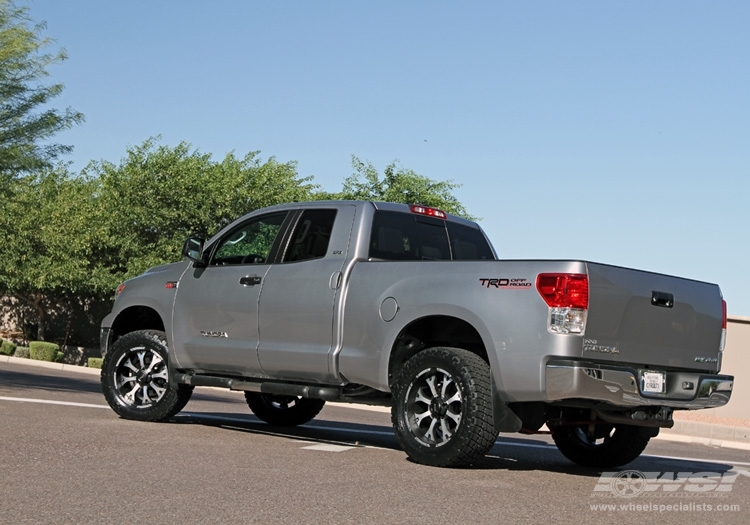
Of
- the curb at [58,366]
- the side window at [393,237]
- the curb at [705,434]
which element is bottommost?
the curb at [58,366]

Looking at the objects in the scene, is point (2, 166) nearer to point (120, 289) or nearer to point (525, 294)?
point (120, 289)

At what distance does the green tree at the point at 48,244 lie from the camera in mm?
40094

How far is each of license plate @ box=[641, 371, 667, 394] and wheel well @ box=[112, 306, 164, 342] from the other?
5238 mm

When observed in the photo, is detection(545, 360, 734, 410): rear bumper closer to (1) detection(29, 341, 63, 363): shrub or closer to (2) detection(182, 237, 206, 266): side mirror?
(2) detection(182, 237, 206, 266): side mirror

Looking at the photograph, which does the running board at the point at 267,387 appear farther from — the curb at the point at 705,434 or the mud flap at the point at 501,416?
the curb at the point at 705,434

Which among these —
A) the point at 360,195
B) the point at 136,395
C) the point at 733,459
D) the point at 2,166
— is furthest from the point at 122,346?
the point at 360,195

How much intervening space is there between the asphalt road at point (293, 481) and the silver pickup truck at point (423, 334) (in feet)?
1.41

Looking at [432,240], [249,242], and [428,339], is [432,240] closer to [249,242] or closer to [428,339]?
[428,339]

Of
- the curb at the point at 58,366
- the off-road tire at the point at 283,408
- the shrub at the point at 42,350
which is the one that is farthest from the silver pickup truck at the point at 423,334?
the shrub at the point at 42,350

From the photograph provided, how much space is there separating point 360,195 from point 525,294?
4066cm

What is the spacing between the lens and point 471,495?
21.5ft

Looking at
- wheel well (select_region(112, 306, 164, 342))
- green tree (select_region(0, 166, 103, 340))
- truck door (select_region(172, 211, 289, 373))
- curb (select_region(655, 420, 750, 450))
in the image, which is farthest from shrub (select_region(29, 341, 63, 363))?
truck door (select_region(172, 211, 289, 373))

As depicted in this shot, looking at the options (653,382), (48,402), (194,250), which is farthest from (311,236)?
(48,402)

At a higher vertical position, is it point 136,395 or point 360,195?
point 360,195
